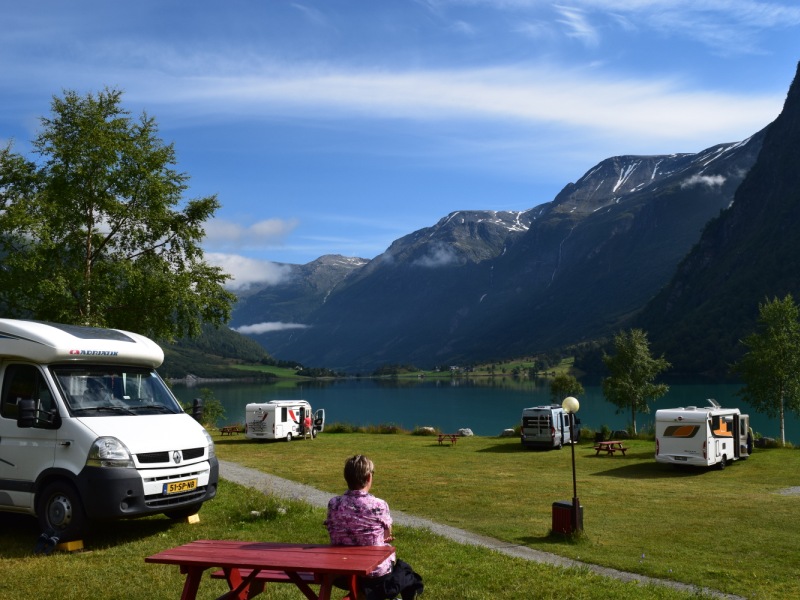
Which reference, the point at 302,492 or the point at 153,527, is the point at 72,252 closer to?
the point at 302,492

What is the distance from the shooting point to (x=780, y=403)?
1467 inches

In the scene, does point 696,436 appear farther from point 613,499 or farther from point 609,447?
point 613,499

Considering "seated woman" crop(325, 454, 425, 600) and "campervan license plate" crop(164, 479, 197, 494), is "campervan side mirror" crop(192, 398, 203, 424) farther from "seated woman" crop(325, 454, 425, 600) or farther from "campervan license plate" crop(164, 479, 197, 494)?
"seated woman" crop(325, 454, 425, 600)

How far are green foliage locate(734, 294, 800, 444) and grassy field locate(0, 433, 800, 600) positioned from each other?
470 inches

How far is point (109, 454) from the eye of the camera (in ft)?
32.1

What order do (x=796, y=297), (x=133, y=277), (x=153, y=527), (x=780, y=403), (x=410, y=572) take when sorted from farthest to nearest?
(x=796, y=297)
(x=780, y=403)
(x=133, y=277)
(x=153, y=527)
(x=410, y=572)

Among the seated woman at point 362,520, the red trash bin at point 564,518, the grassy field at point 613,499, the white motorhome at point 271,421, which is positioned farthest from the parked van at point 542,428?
the seated woman at point 362,520

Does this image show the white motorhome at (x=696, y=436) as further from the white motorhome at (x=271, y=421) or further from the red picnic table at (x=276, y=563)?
the red picnic table at (x=276, y=563)

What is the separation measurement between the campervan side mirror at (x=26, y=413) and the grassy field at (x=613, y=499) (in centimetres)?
737

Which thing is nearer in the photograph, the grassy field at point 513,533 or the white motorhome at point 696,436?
the grassy field at point 513,533

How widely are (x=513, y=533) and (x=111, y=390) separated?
275 inches

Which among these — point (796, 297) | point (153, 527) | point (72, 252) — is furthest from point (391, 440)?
point (796, 297)

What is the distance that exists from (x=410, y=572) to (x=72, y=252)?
19002mm

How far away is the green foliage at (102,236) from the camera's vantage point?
20516mm
